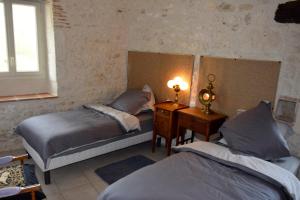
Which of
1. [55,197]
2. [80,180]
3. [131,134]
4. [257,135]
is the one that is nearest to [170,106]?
[131,134]

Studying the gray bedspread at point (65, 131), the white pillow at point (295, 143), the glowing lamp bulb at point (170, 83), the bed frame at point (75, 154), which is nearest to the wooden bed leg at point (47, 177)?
the bed frame at point (75, 154)

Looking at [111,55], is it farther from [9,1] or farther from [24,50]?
[9,1]

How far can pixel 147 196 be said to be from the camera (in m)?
1.65

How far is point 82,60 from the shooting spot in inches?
158

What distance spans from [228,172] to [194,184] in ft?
1.24

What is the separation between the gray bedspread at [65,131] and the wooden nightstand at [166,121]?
1.81 ft

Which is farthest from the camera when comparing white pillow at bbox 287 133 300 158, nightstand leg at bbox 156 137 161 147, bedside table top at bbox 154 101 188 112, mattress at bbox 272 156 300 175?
nightstand leg at bbox 156 137 161 147

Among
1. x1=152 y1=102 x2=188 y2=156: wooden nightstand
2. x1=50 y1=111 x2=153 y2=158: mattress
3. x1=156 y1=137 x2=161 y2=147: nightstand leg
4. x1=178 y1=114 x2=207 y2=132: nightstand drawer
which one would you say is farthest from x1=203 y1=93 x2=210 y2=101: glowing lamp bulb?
x1=156 y1=137 x2=161 y2=147: nightstand leg

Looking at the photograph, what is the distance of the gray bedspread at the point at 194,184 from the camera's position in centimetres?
168

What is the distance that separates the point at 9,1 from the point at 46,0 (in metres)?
0.50

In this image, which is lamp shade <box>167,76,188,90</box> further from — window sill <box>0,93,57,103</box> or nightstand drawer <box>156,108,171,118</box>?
window sill <box>0,93,57,103</box>

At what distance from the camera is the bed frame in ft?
9.05

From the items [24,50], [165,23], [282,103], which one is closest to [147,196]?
[282,103]

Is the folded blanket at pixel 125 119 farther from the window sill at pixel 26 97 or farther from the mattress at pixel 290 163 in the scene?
the mattress at pixel 290 163
